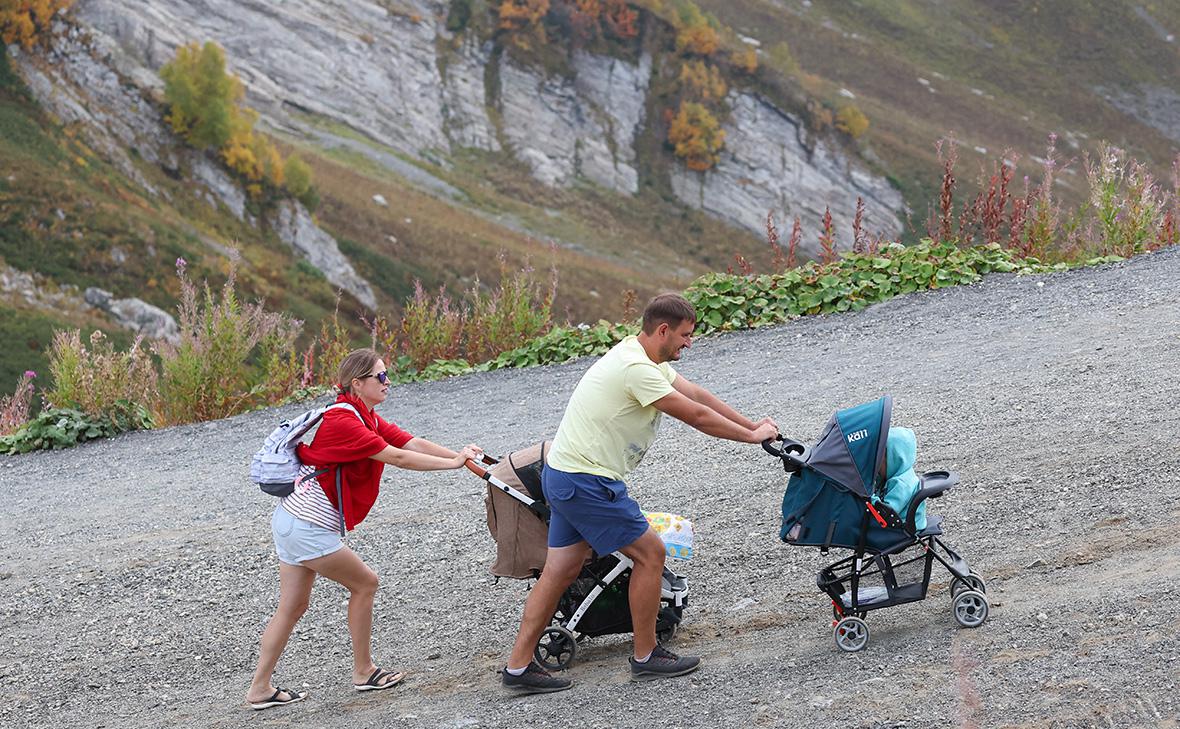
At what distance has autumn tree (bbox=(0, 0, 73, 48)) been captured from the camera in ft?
178

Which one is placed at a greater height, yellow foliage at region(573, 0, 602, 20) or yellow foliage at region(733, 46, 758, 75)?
yellow foliage at region(573, 0, 602, 20)

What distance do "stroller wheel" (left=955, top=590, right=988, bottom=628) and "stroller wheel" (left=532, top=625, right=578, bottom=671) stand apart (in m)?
1.89

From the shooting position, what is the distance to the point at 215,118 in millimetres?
58719

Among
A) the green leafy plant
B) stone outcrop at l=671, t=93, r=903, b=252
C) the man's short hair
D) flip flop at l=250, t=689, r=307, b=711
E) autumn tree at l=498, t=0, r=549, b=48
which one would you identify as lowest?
stone outcrop at l=671, t=93, r=903, b=252

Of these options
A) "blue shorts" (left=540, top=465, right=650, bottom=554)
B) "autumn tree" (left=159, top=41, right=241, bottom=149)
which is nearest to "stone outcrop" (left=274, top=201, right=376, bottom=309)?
"autumn tree" (left=159, top=41, right=241, bottom=149)

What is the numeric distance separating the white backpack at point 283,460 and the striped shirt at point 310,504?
0.03m

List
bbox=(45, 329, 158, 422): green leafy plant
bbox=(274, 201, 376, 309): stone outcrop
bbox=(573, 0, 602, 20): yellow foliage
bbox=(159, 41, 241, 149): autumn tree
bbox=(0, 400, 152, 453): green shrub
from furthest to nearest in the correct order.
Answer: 1. bbox=(573, 0, 602, 20): yellow foliage
2. bbox=(159, 41, 241, 149): autumn tree
3. bbox=(274, 201, 376, 309): stone outcrop
4. bbox=(45, 329, 158, 422): green leafy plant
5. bbox=(0, 400, 152, 453): green shrub

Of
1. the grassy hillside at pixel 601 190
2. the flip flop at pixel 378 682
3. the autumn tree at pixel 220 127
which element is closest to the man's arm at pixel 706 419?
the flip flop at pixel 378 682

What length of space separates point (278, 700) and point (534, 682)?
1.40m

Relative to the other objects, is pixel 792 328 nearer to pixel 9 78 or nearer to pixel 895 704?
pixel 895 704

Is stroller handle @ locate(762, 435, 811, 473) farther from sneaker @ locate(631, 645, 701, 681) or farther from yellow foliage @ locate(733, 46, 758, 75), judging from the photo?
yellow foliage @ locate(733, 46, 758, 75)

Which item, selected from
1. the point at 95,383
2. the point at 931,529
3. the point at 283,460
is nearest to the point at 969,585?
the point at 931,529

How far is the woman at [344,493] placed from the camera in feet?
17.8

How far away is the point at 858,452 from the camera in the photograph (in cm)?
524
